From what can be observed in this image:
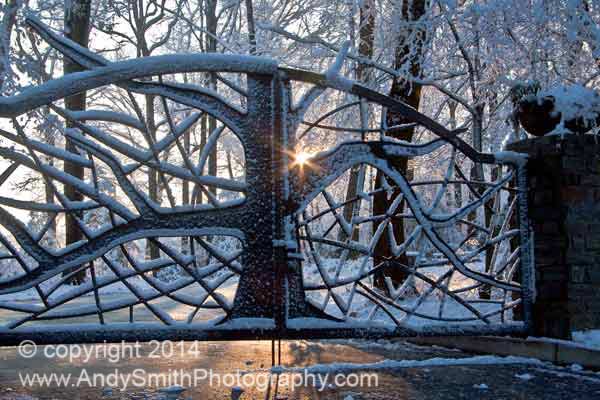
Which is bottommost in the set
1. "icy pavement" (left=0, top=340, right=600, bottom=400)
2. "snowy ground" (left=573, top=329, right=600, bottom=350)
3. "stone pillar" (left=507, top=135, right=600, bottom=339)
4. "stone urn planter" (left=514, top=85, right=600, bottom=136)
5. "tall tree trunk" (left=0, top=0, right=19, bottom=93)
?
"icy pavement" (left=0, top=340, right=600, bottom=400)

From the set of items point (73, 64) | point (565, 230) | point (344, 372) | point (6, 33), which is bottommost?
point (344, 372)

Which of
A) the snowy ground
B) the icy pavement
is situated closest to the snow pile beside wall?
the snowy ground

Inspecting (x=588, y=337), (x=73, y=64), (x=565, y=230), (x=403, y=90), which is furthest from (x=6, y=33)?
(x=588, y=337)

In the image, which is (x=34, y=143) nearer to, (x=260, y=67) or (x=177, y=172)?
(x=177, y=172)

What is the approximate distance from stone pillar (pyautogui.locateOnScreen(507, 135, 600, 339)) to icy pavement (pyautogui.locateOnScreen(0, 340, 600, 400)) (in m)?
0.59

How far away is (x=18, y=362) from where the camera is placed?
5566 millimetres

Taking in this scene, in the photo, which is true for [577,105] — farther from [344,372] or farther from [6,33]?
[6,33]

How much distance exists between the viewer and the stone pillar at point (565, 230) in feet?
18.7

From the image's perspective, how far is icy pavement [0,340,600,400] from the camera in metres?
4.22

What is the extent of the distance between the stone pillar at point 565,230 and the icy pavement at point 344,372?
1.94 feet

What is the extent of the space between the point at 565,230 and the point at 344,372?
2479 millimetres

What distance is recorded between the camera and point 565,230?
18.9 ft

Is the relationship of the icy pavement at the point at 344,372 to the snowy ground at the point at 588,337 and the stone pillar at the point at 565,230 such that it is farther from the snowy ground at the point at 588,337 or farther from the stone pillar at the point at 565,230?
the stone pillar at the point at 565,230

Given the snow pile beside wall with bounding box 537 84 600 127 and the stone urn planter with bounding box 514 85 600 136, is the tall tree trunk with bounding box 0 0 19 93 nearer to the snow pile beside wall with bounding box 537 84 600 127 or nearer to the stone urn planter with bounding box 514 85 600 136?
the stone urn planter with bounding box 514 85 600 136
